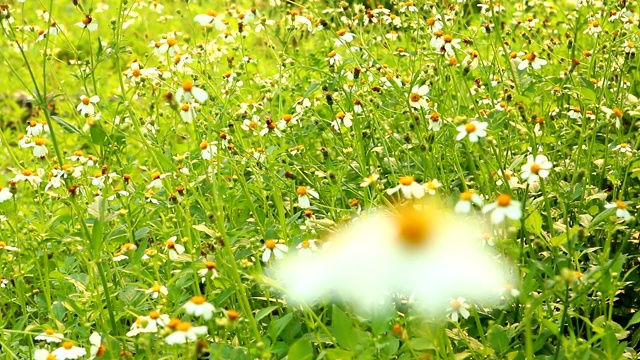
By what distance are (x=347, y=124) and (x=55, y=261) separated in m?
0.89

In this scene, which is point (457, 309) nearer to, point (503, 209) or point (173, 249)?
point (503, 209)

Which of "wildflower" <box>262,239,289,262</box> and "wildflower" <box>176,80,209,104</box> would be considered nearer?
"wildflower" <box>176,80,209,104</box>

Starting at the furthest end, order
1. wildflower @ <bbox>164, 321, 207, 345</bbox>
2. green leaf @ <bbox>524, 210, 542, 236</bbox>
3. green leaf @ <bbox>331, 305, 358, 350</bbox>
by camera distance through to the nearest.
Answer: green leaf @ <bbox>524, 210, 542, 236</bbox> < green leaf @ <bbox>331, 305, 358, 350</bbox> < wildflower @ <bbox>164, 321, 207, 345</bbox>

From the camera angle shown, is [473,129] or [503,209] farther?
[473,129]

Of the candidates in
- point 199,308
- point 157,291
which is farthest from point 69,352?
point 199,308

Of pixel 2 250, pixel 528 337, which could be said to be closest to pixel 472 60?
pixel 528 337

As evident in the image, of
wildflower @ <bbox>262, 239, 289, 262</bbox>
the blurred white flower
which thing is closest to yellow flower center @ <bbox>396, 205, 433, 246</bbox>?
the blurred white flower

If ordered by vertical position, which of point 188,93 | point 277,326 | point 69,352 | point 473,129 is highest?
point 188,93

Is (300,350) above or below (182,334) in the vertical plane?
below

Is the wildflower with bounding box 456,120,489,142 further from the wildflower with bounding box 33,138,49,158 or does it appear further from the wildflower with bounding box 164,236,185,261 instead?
the wildflower with bounding box 33,138,49,158

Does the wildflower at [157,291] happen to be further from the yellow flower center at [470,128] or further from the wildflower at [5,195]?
the yellow flower center at [470,128]

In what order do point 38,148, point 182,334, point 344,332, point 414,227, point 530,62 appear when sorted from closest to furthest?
point 182,334, point 344,332, point 414,227, point 530,62, point 38,148

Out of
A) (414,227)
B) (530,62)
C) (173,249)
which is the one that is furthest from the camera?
(530,62)

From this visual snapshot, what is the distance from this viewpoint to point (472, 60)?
236cm
